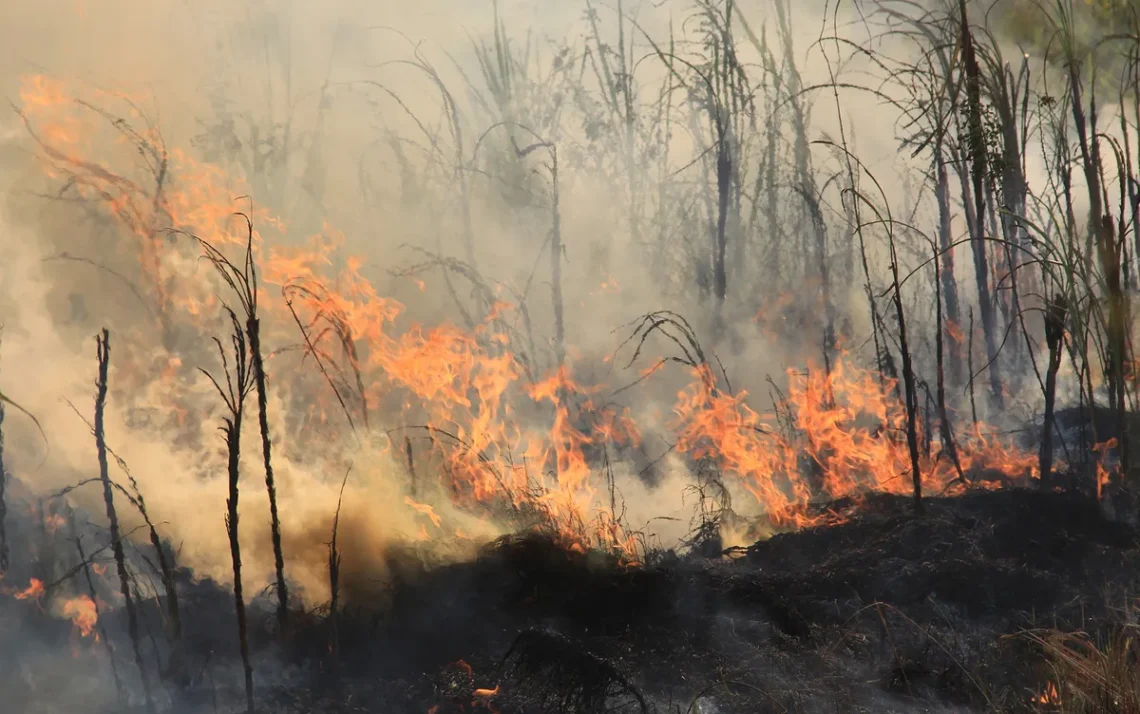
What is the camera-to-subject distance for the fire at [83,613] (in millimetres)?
5949

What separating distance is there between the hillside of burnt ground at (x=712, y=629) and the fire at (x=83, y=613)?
0.70 m

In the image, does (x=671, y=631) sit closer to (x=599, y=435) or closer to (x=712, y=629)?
(x=712, y=629)

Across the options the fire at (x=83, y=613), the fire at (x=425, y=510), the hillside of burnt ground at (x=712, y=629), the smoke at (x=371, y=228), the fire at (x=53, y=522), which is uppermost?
the smoke at (x=371, y=228)

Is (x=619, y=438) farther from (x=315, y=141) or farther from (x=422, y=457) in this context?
(x=315, y=141)

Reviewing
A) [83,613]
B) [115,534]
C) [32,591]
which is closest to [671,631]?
[115,534]

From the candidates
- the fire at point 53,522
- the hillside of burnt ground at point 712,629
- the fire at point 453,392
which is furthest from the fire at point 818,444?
the fire at point 53,522

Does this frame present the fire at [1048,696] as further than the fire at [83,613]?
No

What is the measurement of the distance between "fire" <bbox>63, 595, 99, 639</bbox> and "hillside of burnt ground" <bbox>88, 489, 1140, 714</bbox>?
70 cm

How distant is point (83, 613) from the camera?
237 inches

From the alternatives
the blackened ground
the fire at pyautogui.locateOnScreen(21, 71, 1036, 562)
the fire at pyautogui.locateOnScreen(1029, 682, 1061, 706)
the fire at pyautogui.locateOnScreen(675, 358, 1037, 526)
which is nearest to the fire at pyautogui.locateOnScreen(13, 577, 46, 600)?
the fire at pyautogui.locateOnScreen(21, 71, 1036, 562)

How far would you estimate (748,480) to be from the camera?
29.8ft

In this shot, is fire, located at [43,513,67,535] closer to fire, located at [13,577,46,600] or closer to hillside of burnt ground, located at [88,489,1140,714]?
fire, located at [13,577,46,600]

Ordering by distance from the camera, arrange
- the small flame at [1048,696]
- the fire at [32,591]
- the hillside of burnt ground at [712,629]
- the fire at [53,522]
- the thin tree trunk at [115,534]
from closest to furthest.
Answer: the small flame at [1048,696] → the hillside of burnt ground at [712,629] → the thin tree trunk at [115,534] → the fire at [32,591] → the fire at [53,522]

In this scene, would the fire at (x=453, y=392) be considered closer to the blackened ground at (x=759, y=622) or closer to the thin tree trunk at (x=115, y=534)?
the blackened ground at (x=759, y=622)
